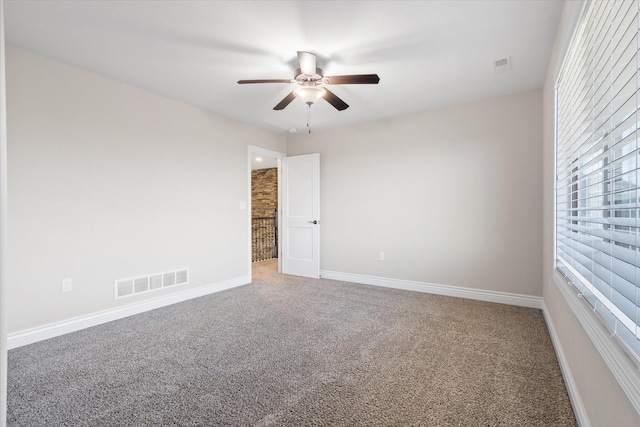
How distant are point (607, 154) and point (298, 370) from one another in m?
2.09

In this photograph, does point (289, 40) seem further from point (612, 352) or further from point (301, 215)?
point (301, 215)

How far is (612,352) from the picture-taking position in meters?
1.08

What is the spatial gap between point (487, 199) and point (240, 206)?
11.2ft

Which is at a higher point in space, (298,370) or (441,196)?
(441,196)

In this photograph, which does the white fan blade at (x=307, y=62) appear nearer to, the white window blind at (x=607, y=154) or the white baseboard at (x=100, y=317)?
the white window blind at (x=607, y=154)

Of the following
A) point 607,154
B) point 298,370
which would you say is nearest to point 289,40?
point 607,154

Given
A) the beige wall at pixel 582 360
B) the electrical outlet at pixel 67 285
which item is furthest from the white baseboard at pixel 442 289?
the electrical outlet at pixel 67 285

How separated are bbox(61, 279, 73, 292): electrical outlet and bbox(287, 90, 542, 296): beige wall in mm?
3271

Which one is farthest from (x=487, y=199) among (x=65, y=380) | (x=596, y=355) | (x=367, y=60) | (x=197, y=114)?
(x=65, y=380)

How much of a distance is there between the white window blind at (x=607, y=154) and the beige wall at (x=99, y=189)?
3805 mm

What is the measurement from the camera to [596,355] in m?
1.33

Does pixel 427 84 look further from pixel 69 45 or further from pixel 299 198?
pixel 69 45

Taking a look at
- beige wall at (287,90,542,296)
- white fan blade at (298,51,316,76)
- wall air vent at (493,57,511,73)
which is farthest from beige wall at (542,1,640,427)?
white fan blade at (298,51,316,76)

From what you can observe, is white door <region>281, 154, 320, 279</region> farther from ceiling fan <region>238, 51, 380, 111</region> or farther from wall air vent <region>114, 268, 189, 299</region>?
ceiling fan <region>238, 51, 380, 111</region>
